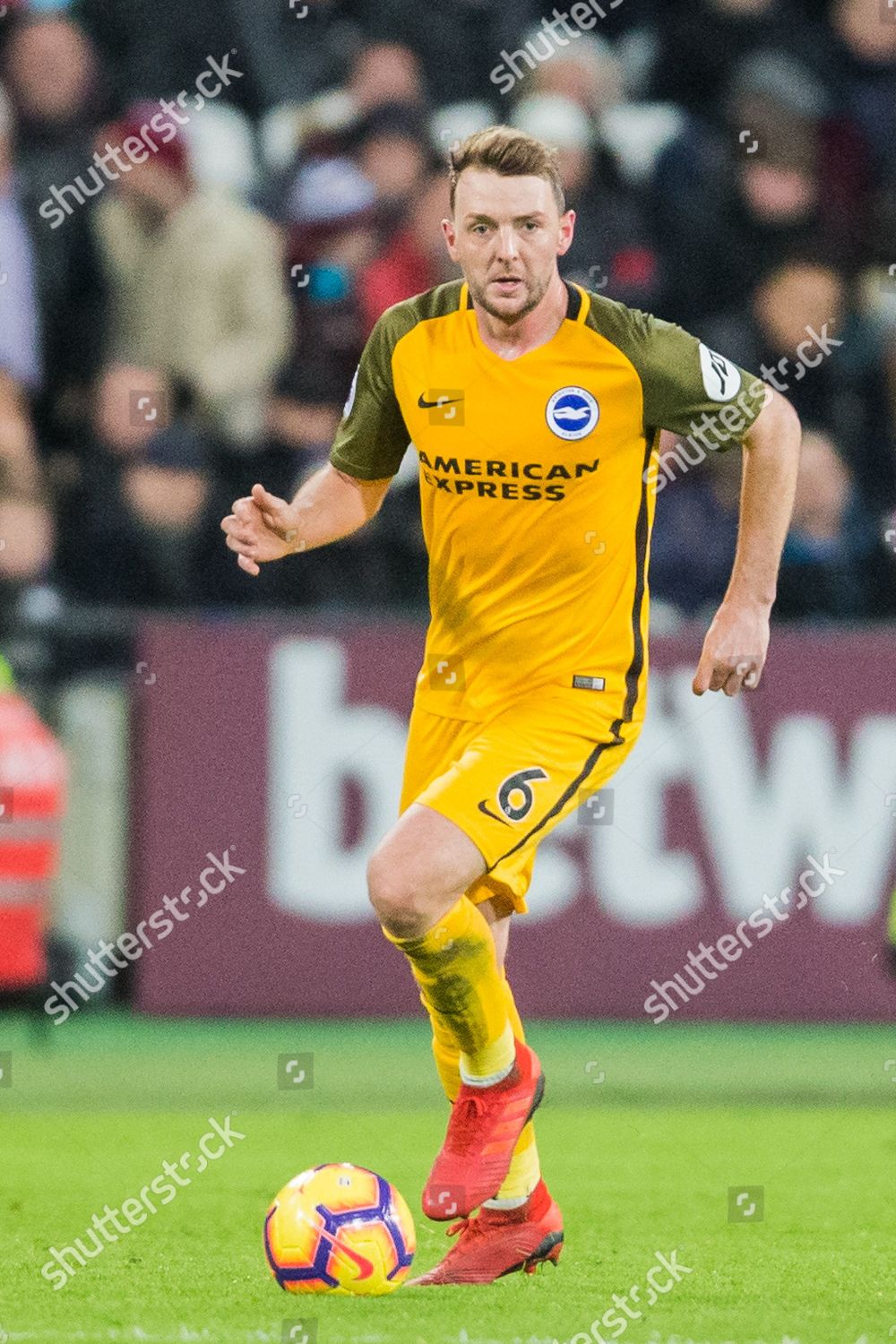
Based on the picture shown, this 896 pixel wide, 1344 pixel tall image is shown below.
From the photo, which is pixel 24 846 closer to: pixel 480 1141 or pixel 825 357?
pixel 825 357

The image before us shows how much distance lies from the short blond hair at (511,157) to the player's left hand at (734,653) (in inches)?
38.9

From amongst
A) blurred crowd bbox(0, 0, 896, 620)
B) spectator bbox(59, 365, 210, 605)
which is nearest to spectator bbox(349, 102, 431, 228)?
blurred crowd bbox(0, 0, 896, 620)

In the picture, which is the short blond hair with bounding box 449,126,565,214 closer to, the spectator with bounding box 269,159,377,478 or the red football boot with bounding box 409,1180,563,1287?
the red football boot with bounding box 409,1180,563,1287

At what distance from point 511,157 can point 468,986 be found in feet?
5.93

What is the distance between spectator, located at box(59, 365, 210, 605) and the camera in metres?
10.5

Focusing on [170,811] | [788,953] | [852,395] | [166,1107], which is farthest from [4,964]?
[852,395]

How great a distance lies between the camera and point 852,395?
36.8ft

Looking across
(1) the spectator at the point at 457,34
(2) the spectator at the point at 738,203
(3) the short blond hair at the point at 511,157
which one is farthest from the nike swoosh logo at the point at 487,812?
(1) the spectator at the point at 457,34

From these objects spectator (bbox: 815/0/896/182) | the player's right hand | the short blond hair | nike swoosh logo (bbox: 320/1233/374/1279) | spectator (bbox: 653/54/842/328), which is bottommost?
nike swoosh logo (bbox: 320/1233/374/1279)

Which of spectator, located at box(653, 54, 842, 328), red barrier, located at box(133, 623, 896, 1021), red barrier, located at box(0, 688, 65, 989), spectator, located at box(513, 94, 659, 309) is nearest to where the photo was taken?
red barrier, located at box(0, 688, 65, 989)

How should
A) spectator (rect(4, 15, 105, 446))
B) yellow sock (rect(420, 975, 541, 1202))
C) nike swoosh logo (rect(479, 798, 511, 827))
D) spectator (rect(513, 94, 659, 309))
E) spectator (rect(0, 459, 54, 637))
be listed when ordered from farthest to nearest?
spectator (rect(513, 94, 659, 309))
spectator (rect(4, 15, 105, 446))
spectator (rect(0, 459, 54, 637))
yellow sock (rect(420, 975, 541, 1202))
nike swoosh logo (rect(479, 798, 511, 827))

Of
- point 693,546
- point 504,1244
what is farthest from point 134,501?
point 504,1244

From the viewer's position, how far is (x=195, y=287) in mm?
10727

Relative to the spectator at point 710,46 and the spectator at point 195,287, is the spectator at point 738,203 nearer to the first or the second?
the spectator at point 710,46
